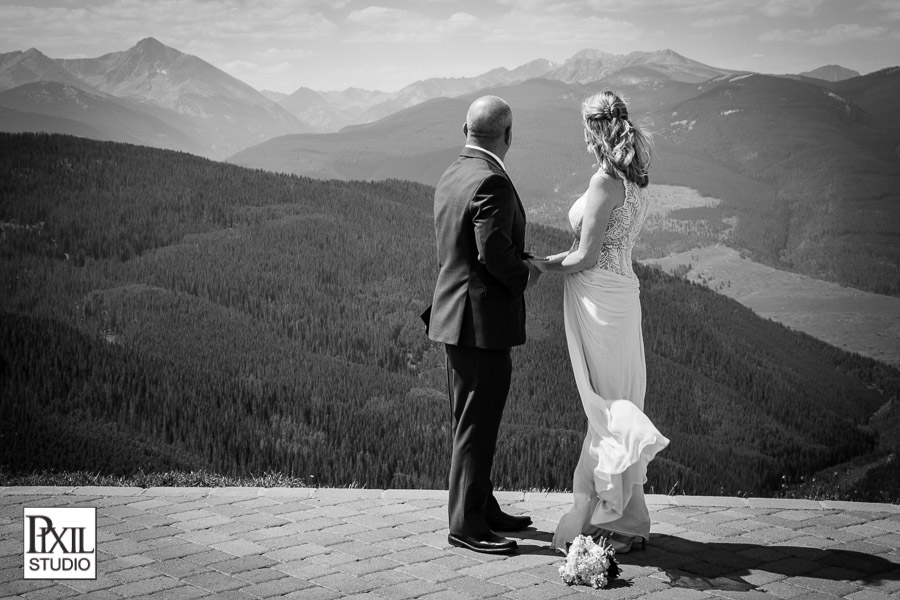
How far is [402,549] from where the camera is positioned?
5680 millimetres

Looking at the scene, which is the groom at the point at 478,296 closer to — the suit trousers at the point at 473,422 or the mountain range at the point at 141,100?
the suit trousers at the point at 473,422

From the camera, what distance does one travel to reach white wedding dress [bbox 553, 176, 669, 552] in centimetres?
552

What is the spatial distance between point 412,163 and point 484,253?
4298 cm

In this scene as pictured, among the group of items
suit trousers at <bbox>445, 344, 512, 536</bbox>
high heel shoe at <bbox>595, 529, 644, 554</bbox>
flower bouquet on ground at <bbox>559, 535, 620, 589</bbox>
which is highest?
suit trousers at <bbox>445, 344, 512, 536</bbox>

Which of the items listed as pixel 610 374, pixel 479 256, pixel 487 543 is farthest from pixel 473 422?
pixel 479 256

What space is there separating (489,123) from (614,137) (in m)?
0.70

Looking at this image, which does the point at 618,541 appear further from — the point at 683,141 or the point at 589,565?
the point at 683,141

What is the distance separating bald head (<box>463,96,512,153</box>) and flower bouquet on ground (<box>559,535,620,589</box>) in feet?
7.35

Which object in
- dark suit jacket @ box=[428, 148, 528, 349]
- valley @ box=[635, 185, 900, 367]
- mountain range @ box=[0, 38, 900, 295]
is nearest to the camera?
dark suit jacket @ box=[428, 148, 528, 349]

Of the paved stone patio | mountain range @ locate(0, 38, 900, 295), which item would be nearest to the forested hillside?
the paved stone patio

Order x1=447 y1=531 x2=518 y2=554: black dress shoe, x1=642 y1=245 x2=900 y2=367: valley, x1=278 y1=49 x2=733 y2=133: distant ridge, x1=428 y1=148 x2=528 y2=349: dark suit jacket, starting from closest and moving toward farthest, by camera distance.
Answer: x1=428 y1=148 x2=528 y2=349: dark suit jacket < x1=447 y1=531 x2=518 y2=554: black dress shoe < x1=642 y1=245 x2=900 y2=367: valley < x1=278 y1=49 x2=733 y2=133: distant ridge

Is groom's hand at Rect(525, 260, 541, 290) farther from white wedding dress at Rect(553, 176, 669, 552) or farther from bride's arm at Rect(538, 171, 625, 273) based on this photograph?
white wedding dress at Rect(553, 176, 669, 552)

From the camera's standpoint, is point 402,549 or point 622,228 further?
point 402,549

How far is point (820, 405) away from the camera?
20.4 meters
